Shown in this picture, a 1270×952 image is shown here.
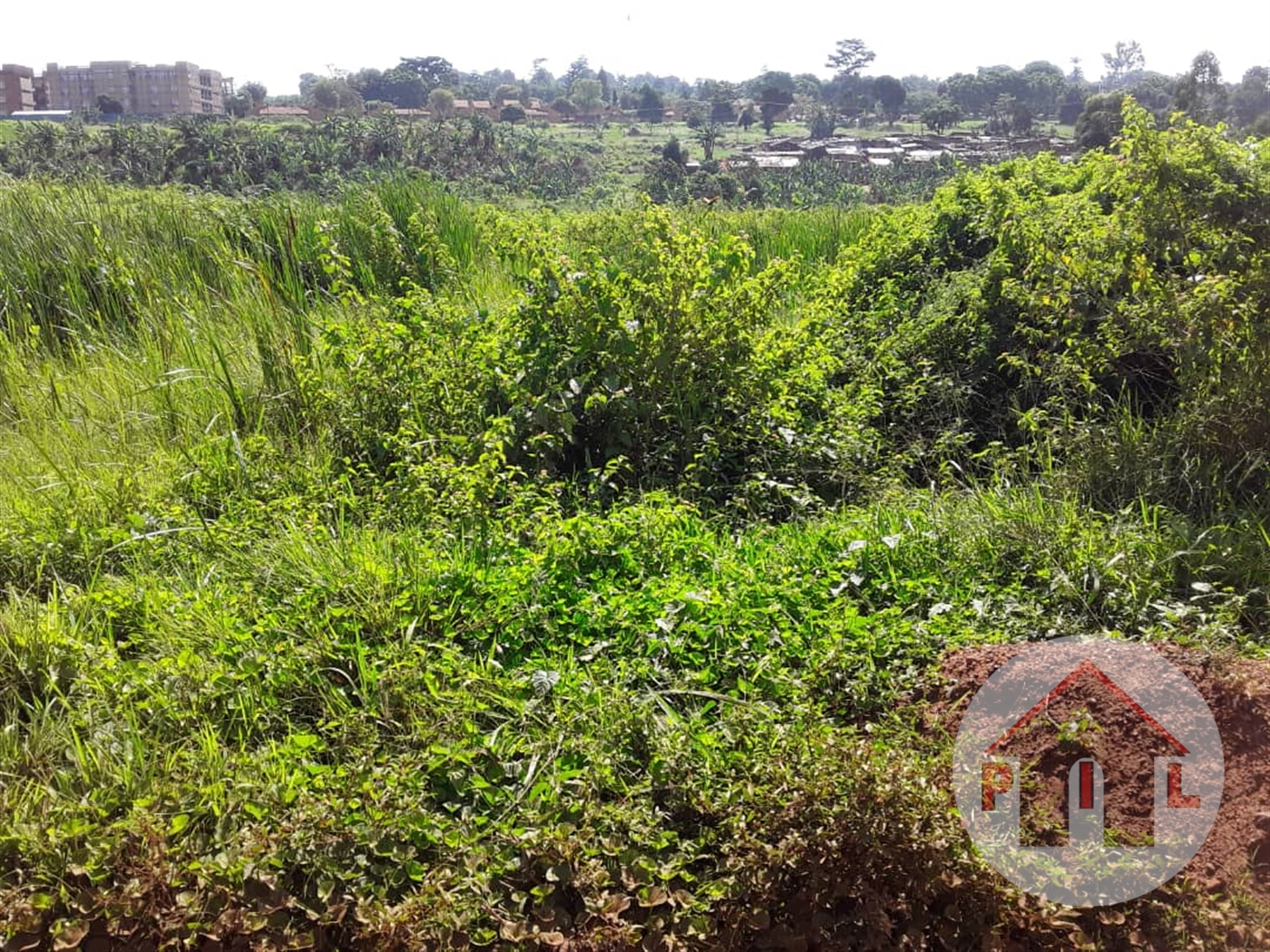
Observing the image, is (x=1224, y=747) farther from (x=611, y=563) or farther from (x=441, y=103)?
(x=441, y=103)

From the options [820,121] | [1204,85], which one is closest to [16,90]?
[820,121]

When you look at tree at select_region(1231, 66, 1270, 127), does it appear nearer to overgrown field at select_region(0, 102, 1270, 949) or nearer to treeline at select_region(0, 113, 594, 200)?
overgrown field at select_region(0, 102, 1270, 949)

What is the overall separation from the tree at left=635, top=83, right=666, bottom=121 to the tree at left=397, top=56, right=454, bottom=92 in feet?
25.1

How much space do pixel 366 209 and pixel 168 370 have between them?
3.47 metres

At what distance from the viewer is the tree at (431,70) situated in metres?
34.8

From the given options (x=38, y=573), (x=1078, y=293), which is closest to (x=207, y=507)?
(x=38, y=573)

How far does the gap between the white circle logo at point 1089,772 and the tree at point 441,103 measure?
32887 mm

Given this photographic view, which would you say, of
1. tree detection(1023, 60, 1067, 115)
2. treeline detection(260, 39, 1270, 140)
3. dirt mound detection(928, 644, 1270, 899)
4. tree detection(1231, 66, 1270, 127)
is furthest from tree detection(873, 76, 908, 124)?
dirt mound detection(928, 644, 1270, 899)

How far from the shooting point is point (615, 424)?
4.47 metres

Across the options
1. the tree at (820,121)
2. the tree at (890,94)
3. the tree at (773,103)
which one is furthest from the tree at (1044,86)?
the tree at (773,103)

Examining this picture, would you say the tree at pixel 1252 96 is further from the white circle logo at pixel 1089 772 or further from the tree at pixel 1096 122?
the white circle logo at pixel 1089 772

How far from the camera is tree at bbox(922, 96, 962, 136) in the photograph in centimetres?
2345

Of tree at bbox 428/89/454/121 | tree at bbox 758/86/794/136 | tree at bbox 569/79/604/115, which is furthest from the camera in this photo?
tree at bbox 569/79/604/115

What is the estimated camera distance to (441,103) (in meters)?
32.7
